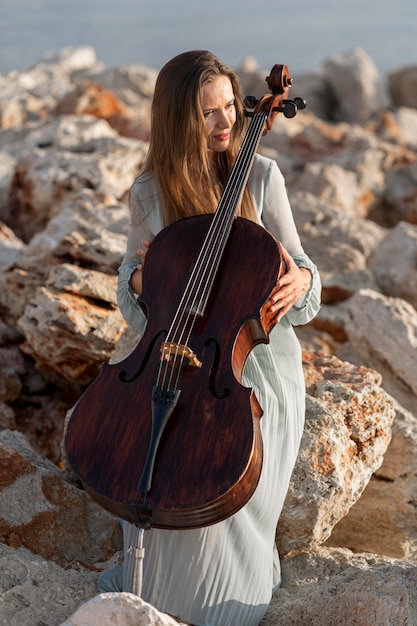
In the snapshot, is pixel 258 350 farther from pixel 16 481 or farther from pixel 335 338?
pixel 335 338

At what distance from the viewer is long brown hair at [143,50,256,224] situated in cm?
252

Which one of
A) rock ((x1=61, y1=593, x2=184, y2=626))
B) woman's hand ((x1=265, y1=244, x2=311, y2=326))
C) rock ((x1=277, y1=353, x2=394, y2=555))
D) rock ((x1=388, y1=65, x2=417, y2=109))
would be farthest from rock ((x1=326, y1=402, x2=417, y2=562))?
rock ((x1=388, y1=65, x2=417, y2=109))

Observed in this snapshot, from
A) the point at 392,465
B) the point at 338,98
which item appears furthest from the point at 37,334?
the point at 338,98

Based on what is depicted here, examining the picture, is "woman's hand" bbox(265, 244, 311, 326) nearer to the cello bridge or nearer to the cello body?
the cello body

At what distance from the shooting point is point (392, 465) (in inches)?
123

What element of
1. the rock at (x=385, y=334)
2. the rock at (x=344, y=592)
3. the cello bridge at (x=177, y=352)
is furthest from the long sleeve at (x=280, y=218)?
the rock at (x=385, y=334)

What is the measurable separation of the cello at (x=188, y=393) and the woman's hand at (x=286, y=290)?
31mm

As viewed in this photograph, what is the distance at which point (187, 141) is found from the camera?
256 cm

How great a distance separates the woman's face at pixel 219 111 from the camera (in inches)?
99.6

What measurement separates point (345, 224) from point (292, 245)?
2.92 metres

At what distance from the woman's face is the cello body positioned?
1.12 feet

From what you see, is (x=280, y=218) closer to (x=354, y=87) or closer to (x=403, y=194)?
(x=403, y=194)

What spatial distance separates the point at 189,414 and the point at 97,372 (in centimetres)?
152

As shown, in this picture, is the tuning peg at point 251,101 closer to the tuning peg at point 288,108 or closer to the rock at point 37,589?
the tuning peg at point 288,108
